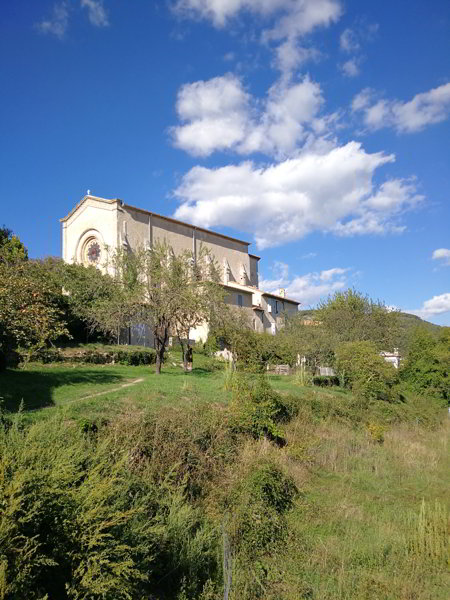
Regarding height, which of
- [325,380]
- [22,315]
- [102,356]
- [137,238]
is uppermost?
[137,238]

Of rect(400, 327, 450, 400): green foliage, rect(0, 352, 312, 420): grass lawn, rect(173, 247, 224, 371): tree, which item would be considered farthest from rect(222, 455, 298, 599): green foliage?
rect(400, 327, 450, 400): green foliage

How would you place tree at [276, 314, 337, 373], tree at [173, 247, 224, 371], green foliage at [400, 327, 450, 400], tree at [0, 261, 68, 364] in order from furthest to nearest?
1. tree at [276, 314, 337, 373]
2. green foliage at [400, 327, 450, 400]
3. tree at [173, 247, 224, 371]
4. tree at [0, 261, 68, 364]

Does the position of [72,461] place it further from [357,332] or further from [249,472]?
[357,332]

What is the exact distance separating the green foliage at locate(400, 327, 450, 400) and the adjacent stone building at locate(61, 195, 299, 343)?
1699cm

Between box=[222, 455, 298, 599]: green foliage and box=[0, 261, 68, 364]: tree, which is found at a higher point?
box=[0, 261, 68, 364]: tree

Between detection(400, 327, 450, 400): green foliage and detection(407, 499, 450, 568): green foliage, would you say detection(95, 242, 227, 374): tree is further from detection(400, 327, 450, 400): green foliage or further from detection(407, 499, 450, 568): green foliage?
detection(400, 327, 450, 400): green foliage

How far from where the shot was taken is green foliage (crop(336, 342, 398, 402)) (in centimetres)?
2377

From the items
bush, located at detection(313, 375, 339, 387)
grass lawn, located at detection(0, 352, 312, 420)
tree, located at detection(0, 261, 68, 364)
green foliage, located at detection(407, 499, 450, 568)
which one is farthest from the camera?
bush, located at detection(313, 375, 339, 387)

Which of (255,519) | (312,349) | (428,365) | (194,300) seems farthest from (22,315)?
(428,365)

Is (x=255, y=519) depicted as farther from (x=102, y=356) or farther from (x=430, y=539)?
(x=102, y=356)

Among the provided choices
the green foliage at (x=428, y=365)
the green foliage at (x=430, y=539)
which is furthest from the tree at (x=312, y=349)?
the green foliage at (x=430, y=539)

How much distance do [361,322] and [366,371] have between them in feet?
48.3

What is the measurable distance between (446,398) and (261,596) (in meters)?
26.0

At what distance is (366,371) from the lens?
24.7 meters
